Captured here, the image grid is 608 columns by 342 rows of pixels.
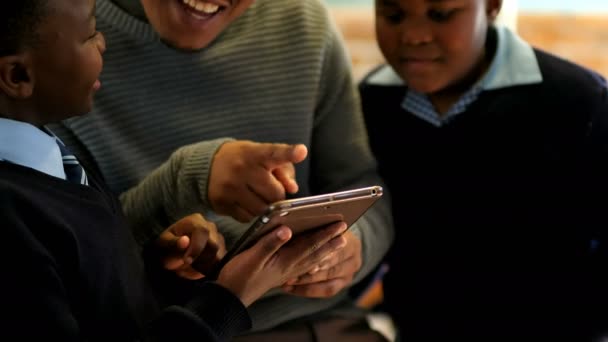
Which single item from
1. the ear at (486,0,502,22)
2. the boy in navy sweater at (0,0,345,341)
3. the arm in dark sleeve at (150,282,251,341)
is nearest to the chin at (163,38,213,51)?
the boy in navy sweater at (0,0,345,341)

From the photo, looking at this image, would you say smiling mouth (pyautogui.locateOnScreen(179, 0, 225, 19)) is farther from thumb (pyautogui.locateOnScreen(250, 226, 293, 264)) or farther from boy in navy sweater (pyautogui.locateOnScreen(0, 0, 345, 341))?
thumb (pyautogui.locateOnScreen(250, 226, 293, 264))

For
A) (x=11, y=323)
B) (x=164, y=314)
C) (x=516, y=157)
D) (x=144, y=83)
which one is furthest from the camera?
(x=516, y=157)

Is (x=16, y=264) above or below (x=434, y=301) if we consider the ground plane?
above

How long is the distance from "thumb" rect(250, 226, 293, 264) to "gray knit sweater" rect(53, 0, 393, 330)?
0.18 metres

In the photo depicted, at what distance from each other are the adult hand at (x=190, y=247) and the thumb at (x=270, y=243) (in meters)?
0.12

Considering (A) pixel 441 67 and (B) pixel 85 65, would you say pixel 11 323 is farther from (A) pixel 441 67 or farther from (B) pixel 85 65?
(A) pixel 441 67

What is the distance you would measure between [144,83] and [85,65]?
333 mm

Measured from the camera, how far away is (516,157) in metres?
1.28

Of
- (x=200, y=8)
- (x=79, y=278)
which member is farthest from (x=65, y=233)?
(x=200, y=8)

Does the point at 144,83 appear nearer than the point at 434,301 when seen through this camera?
Yes

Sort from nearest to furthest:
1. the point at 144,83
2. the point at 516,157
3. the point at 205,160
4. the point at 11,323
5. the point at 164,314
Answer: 1. the point at 11,323
2. the point at 164,314
3. the point at 205,160
4. the point at 144,83
5. the point at 516,157

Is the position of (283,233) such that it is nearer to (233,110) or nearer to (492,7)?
(233,110)

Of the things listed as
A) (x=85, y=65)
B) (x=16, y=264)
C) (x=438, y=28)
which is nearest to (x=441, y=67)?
(x=438, y=28)

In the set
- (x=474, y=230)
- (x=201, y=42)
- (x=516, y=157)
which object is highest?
(x=201, y=42)
